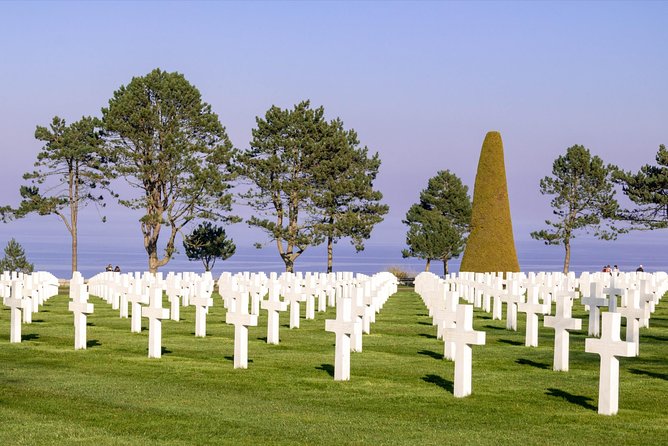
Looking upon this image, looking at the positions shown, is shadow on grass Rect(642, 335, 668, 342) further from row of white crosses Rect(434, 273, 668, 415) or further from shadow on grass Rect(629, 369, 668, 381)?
shadow on grass Rect(629, 369, 668, 381)

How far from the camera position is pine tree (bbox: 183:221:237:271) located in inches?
2376

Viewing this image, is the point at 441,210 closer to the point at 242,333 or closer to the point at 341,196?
the point at 341,196

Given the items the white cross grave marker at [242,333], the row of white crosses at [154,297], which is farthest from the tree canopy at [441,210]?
the white cross grave marker at [242,333]

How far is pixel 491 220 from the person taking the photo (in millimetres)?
52812

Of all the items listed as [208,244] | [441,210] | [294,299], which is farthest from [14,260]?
[294,299]

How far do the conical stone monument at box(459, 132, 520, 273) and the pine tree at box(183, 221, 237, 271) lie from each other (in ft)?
51.8

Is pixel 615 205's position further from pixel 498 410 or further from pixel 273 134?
pixel 498 410

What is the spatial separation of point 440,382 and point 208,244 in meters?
47.4

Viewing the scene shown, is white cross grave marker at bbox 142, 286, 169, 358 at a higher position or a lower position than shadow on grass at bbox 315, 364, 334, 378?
higher

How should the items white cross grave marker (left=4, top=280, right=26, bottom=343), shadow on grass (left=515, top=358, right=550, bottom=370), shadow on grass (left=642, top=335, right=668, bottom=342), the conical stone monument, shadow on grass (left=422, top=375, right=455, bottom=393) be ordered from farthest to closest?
the conical stone monument → shadow on grass (left=642, top=335, right=668, bottom=342) → white cross grave marker (left=4, top=280, right=26, bottom=343) → shadow on grass (left=515, top=358, right=550, bottom=370) → shadow on grass (left=422, top=375, right=455, bottom=393)

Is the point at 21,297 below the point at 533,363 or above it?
above

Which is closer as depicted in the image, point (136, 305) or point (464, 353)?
point (464, 353)

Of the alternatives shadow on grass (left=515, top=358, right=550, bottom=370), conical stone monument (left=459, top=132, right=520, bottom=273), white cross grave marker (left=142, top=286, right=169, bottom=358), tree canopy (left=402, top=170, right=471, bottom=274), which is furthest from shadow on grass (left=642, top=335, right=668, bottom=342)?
tree canopy (left=402, top=170, right=471, bottom=274)

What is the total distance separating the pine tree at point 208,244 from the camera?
60.3m
